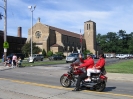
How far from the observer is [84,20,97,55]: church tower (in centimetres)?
11369

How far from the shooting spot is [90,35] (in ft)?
379

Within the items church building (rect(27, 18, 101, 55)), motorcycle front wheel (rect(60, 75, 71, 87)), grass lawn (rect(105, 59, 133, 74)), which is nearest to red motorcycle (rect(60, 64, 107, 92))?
motorcycle front wheel (rect(60, 75, 71, 87))

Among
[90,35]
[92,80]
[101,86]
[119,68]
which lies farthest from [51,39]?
[101,86]

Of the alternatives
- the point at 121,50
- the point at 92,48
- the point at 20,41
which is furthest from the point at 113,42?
the point at 20,41

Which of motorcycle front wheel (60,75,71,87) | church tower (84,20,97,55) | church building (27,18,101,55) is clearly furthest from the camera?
church tower (84,20,97,55)

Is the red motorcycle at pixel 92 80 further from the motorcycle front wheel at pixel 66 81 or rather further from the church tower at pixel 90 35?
the church tower at pixel 90 35

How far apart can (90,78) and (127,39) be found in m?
138

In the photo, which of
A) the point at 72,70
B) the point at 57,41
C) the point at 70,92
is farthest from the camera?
the point at 57,41

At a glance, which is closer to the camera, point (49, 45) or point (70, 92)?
point (70, 92)

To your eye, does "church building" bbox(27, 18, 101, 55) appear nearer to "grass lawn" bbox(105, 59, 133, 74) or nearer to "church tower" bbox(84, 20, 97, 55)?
"church tower" bbox(84, 20, 97, 55)

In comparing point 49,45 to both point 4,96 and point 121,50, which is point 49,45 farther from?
point 4,96

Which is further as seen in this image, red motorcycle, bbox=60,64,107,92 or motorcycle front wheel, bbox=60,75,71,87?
motorcycle front wheel, bbox=60,75,71,87

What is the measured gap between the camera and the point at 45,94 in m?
8.92

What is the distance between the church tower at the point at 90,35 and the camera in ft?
373
